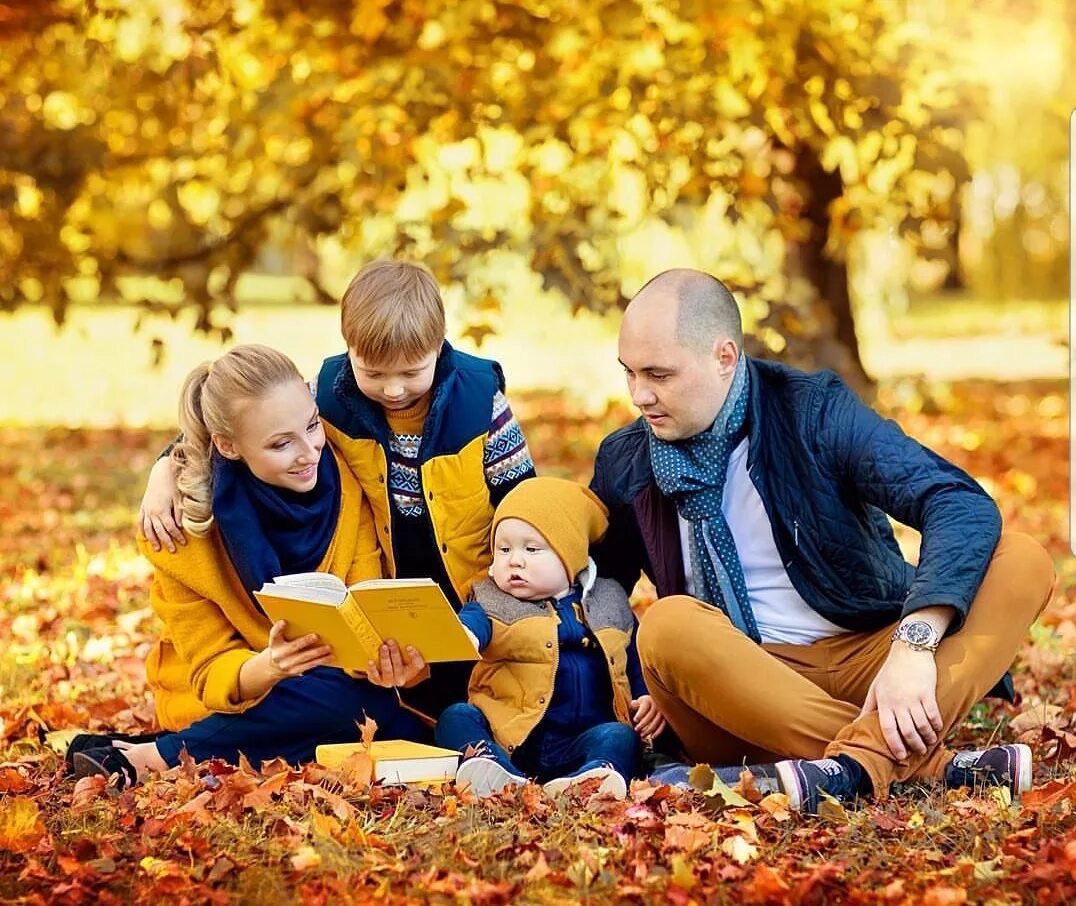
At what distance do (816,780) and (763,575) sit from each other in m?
0.65

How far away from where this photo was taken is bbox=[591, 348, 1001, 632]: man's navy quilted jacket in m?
3.74

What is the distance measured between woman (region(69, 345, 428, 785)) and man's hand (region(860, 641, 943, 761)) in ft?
4.27

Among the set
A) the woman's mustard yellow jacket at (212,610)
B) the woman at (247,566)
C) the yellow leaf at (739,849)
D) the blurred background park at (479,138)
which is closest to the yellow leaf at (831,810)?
the yellow leaf at (739,849)

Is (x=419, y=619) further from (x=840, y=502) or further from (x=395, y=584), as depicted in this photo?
(x=840, y=502)

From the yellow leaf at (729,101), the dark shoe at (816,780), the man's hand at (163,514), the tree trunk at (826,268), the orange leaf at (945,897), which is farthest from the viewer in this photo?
the tree trunk at (826,268)

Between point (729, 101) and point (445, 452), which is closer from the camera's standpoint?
point (445, 452)

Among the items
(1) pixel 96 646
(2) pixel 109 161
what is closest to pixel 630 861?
(1) pixel 96 646

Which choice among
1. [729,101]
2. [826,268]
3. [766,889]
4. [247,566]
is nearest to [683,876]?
[766,889]

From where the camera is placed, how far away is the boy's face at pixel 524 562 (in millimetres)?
4039

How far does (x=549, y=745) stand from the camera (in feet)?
13.4

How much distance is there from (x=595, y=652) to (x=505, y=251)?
3550mm

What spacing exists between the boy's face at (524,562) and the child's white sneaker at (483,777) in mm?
502

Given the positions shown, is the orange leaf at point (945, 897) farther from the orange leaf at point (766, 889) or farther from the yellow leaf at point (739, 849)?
the yellow leaf at point (739, 849)

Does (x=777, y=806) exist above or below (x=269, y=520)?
below
